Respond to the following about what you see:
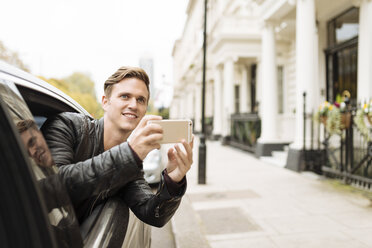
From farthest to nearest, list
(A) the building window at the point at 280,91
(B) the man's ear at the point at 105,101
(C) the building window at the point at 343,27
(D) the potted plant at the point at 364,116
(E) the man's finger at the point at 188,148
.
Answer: (A) the building window at the point at 280,91 < (C) the building window at the point at 343,27 < (D) the potted plant at the point at 364,116 < (B) the man's ear at the point at 105,101 < (E) the man's finger at the point at 188,148

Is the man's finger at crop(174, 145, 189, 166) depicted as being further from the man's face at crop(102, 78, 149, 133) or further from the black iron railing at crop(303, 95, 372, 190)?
the black iron railing at crop(303, 95, 372, 190)

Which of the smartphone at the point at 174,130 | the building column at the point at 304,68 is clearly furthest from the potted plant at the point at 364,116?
the smartphone at the point at 174,130

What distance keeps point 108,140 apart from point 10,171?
2.78 feet

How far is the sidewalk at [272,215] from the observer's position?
382cm

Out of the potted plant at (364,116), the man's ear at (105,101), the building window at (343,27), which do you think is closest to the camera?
the man's ear at (105,101)

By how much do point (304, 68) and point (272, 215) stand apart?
5.30 m

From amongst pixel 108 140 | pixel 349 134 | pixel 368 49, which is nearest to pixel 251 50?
pixel 368 49

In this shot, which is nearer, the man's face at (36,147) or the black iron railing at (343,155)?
the man's face at (36,147)

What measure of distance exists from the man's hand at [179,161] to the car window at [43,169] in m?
0.56

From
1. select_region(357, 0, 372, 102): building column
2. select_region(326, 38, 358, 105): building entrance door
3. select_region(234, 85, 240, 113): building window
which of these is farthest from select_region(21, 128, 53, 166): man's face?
select_region(234, 85, 240, 113): building window

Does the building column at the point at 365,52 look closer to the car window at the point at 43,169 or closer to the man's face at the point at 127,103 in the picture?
the man's face at the point at 127,103

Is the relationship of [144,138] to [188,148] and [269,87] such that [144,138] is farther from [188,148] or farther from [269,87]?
[269,87]

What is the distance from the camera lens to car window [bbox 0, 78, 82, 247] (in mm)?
923

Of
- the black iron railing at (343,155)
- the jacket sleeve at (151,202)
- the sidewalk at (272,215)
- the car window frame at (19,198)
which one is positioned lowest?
the sidewalk at (272,215)
